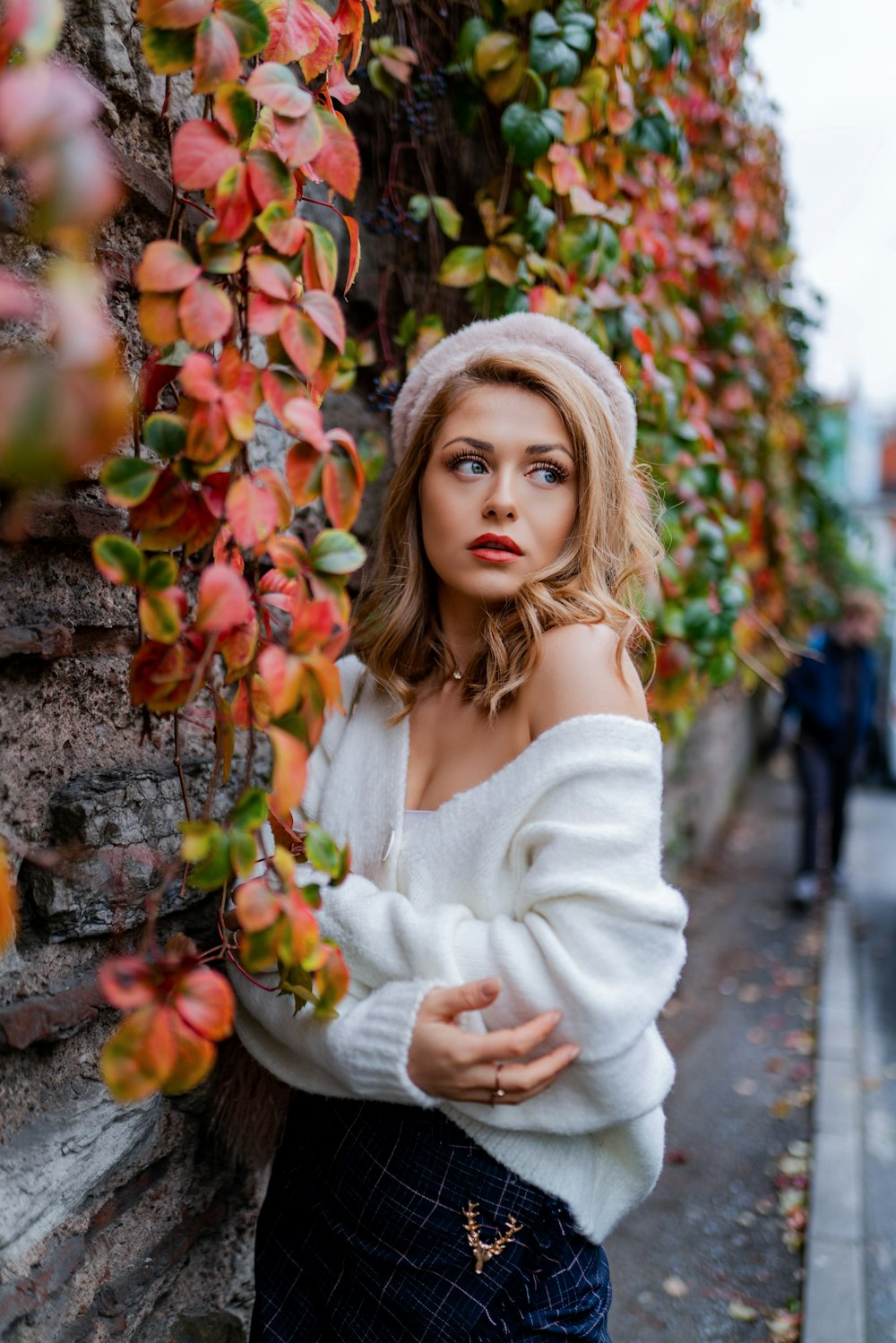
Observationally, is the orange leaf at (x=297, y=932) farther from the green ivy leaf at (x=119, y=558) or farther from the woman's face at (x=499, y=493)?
the woman's face at (x=499, y=493)

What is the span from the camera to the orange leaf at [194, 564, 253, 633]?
990mm

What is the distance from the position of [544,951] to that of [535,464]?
0.69 meters

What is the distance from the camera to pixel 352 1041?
1318 mm

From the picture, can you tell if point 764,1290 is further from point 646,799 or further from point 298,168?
point 298,168

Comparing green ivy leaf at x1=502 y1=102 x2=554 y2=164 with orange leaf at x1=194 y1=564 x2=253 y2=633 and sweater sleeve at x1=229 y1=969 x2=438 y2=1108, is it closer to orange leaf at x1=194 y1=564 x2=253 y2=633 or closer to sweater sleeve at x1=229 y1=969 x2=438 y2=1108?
orange leaf at x1=194 y1=564 x2=253 y2=633

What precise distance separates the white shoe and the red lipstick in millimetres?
5411

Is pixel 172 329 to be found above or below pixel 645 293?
below

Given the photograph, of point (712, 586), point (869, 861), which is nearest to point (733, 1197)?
point (712, 586)

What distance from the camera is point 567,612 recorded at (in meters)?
1.47

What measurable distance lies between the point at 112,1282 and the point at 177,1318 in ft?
0.79

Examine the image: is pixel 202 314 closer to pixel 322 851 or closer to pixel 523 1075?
pixel 322 851

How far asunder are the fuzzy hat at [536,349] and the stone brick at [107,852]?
72cm

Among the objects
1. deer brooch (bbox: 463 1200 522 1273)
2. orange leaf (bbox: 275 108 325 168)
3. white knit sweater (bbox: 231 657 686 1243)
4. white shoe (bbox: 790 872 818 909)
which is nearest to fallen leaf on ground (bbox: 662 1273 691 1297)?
white knit sweater (bbox: 231 657 686 1243)

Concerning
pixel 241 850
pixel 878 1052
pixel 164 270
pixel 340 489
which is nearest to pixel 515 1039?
pixel 241 850
